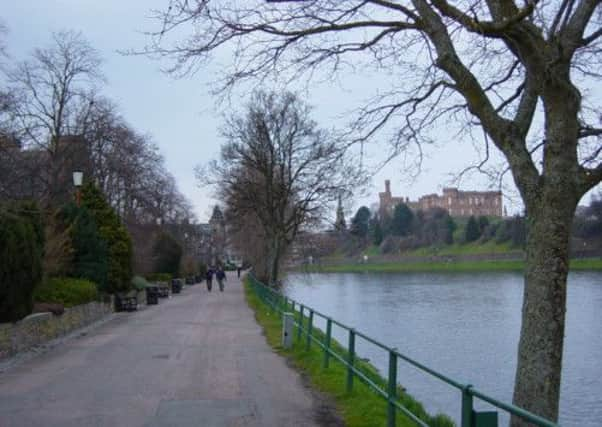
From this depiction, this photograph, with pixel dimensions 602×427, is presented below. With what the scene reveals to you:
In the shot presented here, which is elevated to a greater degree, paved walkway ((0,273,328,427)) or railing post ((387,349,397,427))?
railing post ((387,349,397,427))

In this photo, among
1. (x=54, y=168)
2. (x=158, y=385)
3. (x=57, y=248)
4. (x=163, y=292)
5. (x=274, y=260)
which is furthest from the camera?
(x=163, y=292)

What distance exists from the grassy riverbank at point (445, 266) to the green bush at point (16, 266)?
3432 cm

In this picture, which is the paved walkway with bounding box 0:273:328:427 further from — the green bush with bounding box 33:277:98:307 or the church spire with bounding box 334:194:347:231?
the church spire with bounding box 334:194:347:231

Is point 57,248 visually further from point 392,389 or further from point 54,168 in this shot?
point 392,389

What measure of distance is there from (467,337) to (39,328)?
1413 cm

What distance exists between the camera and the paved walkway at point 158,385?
999cm

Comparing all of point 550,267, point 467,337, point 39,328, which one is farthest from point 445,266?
point 550,267

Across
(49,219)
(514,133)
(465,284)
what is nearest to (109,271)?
(49,219)

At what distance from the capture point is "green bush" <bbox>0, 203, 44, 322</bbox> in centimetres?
1642

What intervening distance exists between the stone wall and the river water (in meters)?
8.32

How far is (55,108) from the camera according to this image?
4238 cm

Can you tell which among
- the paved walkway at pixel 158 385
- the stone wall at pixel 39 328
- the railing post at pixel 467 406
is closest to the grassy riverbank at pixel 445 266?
the stone wall at pixel 39 328

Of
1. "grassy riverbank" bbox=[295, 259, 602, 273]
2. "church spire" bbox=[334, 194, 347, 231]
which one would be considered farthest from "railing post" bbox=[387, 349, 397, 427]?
"grassy riverbank" bbox=[295, 259, 602, 273]

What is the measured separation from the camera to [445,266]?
291ft
